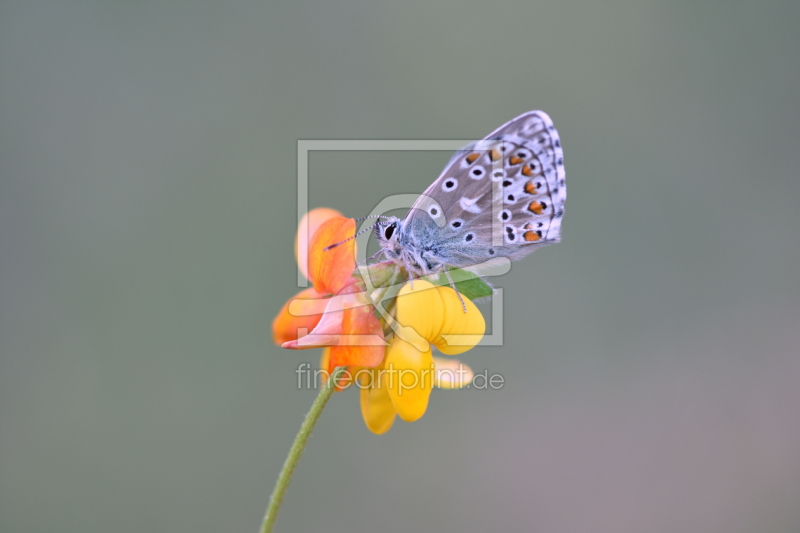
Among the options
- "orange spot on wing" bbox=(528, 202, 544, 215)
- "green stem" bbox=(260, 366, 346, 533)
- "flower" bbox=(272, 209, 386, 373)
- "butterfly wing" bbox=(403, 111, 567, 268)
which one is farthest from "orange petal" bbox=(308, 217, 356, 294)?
"orange spot on wing" bbox=(528, 202, 544, 215)

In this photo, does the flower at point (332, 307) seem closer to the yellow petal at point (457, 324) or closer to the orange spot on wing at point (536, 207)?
the yellow petal at point (457, 324)

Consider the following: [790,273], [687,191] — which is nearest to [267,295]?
[687,191]

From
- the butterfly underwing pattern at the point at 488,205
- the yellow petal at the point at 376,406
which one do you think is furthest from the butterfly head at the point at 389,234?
the yellow petal at the point at 376,406

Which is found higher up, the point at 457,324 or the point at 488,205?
the point at 488,205

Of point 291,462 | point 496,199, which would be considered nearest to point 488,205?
point 496,199

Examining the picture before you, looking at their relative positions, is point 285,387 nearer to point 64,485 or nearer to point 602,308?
point 64,485

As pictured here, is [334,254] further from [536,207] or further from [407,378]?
[536,207]
